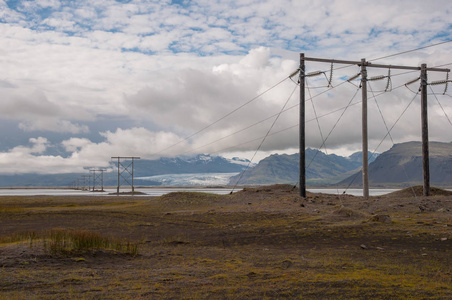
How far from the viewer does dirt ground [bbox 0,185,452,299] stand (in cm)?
1112

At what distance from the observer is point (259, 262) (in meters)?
15.1

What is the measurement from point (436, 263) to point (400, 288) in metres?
4.28

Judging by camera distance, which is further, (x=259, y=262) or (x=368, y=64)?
(x=368, y=64)

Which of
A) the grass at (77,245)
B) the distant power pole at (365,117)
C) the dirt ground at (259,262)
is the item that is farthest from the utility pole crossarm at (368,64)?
the grass at (77,245)

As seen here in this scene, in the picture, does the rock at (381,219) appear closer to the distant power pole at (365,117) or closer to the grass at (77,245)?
the distant power pole at (365,117)

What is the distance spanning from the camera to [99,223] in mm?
30266

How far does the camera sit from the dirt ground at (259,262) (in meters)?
11.1

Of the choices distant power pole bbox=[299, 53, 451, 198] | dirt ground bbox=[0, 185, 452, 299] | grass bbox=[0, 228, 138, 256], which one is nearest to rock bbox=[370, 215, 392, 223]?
dirt ground bbox=[0, 185, 452, 299]

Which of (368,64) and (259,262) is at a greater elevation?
(368,64)

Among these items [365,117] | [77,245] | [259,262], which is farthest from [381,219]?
[77,245]

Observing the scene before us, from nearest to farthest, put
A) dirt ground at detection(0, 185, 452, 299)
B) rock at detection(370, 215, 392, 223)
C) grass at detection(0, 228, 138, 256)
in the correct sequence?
dirt ground at detection(0, 185, 452, 299), grass at detection(0, 228, 138, 256), rock at detection(370, 215, 392, 223)

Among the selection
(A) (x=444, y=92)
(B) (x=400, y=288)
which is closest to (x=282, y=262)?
(B) (x=400, y=288)

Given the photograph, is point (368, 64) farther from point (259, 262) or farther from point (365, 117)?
point (259, 262)

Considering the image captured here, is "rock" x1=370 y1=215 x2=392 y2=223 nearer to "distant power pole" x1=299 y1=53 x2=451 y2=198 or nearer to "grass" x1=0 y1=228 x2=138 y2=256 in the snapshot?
"distant power pole" x1=299 y1=53 x2=451 y2=198
